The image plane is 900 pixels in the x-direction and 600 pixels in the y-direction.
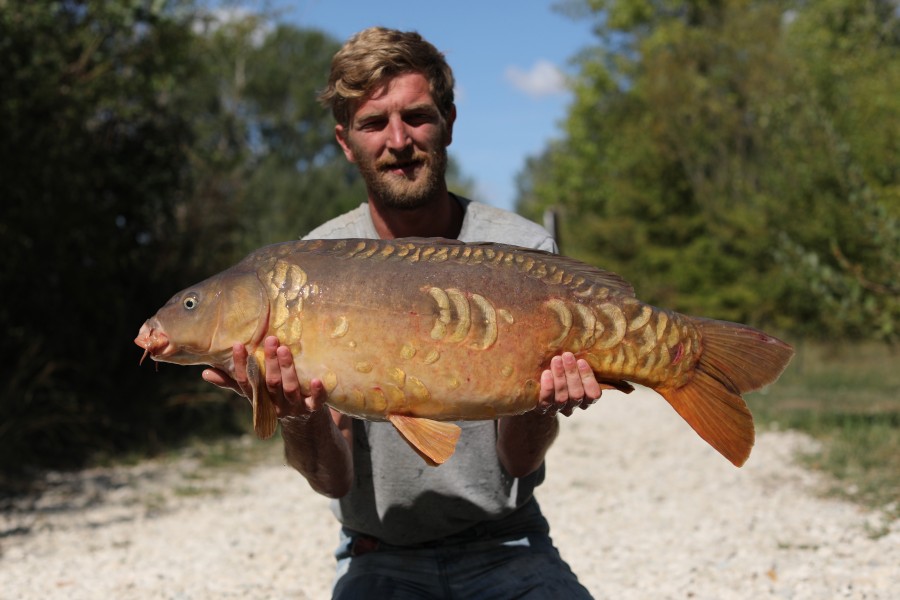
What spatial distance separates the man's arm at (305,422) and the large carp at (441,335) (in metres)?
0.03

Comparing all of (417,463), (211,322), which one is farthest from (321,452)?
(211,322)

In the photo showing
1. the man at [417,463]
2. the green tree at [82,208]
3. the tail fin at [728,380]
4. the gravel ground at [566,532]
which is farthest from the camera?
the green tree at [82,208]

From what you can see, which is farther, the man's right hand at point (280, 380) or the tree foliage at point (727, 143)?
the tree foliage at point (727, 143)

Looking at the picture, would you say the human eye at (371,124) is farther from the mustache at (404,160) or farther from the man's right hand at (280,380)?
the man's right hand at (280,380)

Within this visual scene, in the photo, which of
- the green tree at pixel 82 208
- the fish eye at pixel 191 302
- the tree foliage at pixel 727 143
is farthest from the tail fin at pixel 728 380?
the tree foliage at pixel 727 143

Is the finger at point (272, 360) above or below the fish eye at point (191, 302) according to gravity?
below

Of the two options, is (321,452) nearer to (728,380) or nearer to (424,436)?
(424,436)

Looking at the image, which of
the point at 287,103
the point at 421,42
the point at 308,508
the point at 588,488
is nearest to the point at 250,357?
the point at 421,42

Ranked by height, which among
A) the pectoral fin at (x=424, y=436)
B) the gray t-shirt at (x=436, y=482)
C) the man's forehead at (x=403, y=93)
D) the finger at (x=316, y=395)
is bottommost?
the gray t-shirt at (x=436, y=482)

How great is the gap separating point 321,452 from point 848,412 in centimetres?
840

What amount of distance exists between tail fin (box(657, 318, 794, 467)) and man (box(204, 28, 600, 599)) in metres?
0.54

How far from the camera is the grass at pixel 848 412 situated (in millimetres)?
6870

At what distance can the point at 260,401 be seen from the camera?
8.29 ft

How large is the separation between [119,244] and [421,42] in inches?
306
